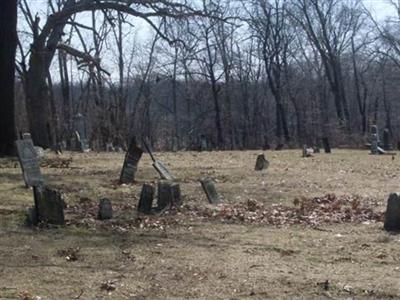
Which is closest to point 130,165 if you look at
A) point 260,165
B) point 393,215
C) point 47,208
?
point 260,165

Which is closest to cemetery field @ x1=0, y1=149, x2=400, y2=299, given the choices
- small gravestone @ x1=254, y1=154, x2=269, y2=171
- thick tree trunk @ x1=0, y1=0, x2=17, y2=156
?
small gravestone @ x1=254, y1=154, x2=269, y2=171

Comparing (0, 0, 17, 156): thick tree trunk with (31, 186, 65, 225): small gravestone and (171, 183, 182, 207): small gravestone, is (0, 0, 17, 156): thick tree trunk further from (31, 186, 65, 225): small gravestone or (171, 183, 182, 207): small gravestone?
(31, 186, 65, 225): small gravestone

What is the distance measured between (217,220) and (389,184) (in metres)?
6.16

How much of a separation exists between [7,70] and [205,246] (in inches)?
468

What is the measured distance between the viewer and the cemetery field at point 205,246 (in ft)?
19.1

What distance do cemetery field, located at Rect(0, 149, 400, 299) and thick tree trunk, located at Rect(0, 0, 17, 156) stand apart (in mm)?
4682

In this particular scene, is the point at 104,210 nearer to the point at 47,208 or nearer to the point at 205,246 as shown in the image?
the point at 47,208

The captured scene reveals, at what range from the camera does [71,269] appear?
6.35 meters

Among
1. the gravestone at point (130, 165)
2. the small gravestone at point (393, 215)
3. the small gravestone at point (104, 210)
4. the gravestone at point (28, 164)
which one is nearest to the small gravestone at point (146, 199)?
the small gravestone at point (104, 210)

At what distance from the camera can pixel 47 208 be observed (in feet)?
26.8

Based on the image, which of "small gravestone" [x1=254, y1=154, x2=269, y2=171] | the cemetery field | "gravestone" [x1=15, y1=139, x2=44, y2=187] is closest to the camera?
the cemetery field

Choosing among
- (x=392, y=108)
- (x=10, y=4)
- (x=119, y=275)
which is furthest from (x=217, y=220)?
(x=392, y=108)

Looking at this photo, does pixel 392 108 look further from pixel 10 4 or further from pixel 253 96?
pixel 10 4

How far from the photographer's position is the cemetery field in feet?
19.1
